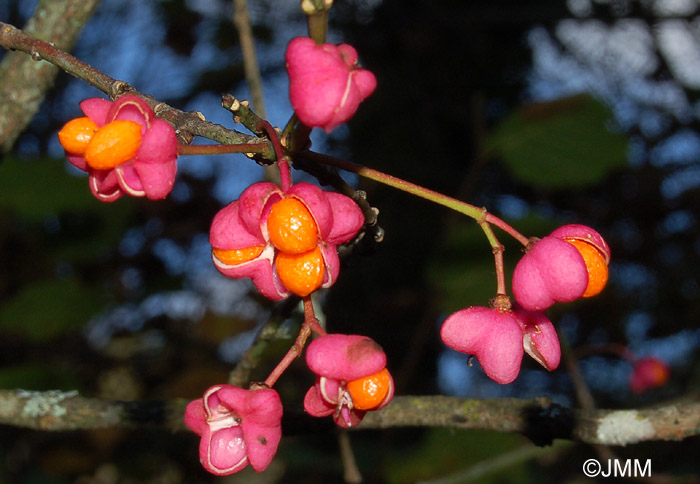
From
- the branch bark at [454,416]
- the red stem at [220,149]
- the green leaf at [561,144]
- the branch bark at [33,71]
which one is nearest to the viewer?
the red stem at [220,149]

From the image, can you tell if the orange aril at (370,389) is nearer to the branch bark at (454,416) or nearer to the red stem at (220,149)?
the red stem at (220,149)

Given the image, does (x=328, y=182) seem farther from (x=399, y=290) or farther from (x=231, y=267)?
(x=399, y=290)

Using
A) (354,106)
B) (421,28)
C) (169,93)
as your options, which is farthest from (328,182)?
(169,93)

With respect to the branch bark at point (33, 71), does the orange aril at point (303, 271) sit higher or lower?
lower

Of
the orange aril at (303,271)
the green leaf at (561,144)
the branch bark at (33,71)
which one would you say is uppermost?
the green leaf at (561,144)

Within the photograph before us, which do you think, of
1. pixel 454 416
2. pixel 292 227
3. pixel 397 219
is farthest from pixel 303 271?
pixel 397 219

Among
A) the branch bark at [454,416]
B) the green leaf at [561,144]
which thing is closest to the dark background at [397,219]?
the green leaf at [561,144]

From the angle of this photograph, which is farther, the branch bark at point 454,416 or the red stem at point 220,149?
the branch bark at point 454,416
